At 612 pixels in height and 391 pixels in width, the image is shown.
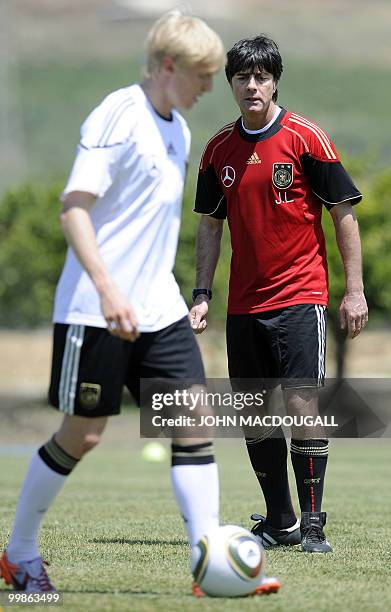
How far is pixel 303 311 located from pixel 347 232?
0.57 metres

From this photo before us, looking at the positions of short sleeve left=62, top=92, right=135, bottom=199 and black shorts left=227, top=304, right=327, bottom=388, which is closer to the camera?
short sleeve left=62, top=92, right=135, bottom=199

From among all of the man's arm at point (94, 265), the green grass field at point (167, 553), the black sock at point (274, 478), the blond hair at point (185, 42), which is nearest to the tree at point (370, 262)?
the green grass field at point (167, 553)

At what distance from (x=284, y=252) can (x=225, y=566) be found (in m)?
2.62

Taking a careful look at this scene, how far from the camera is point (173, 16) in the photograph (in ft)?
18.2

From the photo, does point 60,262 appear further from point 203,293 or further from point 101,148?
point 101,148

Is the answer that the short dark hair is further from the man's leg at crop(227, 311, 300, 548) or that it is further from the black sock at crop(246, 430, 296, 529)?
the black sock at crop(246, 430, 296, 529)

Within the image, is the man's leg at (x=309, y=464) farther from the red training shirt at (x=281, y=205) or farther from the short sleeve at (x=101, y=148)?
the short sleeve at (x=101, y=148)

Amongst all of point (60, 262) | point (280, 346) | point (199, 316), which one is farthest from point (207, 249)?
point (60, 262)

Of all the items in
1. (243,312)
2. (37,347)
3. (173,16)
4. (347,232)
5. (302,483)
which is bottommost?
(37,347)

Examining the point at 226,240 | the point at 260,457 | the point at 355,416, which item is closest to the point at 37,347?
the point at 226,240

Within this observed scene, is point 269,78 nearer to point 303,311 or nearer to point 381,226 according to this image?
point 303,311

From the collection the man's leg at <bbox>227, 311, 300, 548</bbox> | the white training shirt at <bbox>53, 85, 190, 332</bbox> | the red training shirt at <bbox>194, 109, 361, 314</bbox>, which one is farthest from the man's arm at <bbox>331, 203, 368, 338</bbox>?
the white training shirt at <bbox>53, 85, 190, 332</bbox>

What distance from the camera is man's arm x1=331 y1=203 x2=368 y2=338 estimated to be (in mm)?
7590

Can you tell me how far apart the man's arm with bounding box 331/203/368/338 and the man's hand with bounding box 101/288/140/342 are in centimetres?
253
